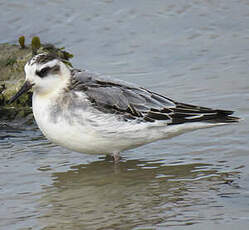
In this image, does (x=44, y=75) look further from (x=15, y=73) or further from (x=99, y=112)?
(x=15, y=73)

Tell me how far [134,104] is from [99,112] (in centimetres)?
61

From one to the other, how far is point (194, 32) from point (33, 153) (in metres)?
6.25

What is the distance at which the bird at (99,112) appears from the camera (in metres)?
8.49

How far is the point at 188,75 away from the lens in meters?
12.1

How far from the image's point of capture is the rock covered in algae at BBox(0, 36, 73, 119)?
35.9ft

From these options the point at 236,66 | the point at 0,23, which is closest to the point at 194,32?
the point at 236,66

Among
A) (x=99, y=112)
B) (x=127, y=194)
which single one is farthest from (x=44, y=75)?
(x=127, y=194)

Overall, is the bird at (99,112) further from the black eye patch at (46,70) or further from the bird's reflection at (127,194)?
the bird's reflection at (127,194)

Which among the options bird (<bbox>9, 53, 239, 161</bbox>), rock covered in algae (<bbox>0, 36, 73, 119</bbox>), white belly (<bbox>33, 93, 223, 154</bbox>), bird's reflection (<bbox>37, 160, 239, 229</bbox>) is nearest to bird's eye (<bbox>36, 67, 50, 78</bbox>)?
bird (<bbox>9, 53, 239, 161</bbox>)

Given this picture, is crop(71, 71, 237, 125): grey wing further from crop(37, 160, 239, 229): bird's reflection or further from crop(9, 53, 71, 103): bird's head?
crop(37, 160, 239, 229): bird's reflection

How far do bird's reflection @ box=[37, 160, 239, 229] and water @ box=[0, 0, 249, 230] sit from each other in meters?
0.01

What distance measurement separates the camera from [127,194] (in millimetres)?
7840

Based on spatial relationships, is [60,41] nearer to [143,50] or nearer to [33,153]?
[143,50]

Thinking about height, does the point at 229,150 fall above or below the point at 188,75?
below
